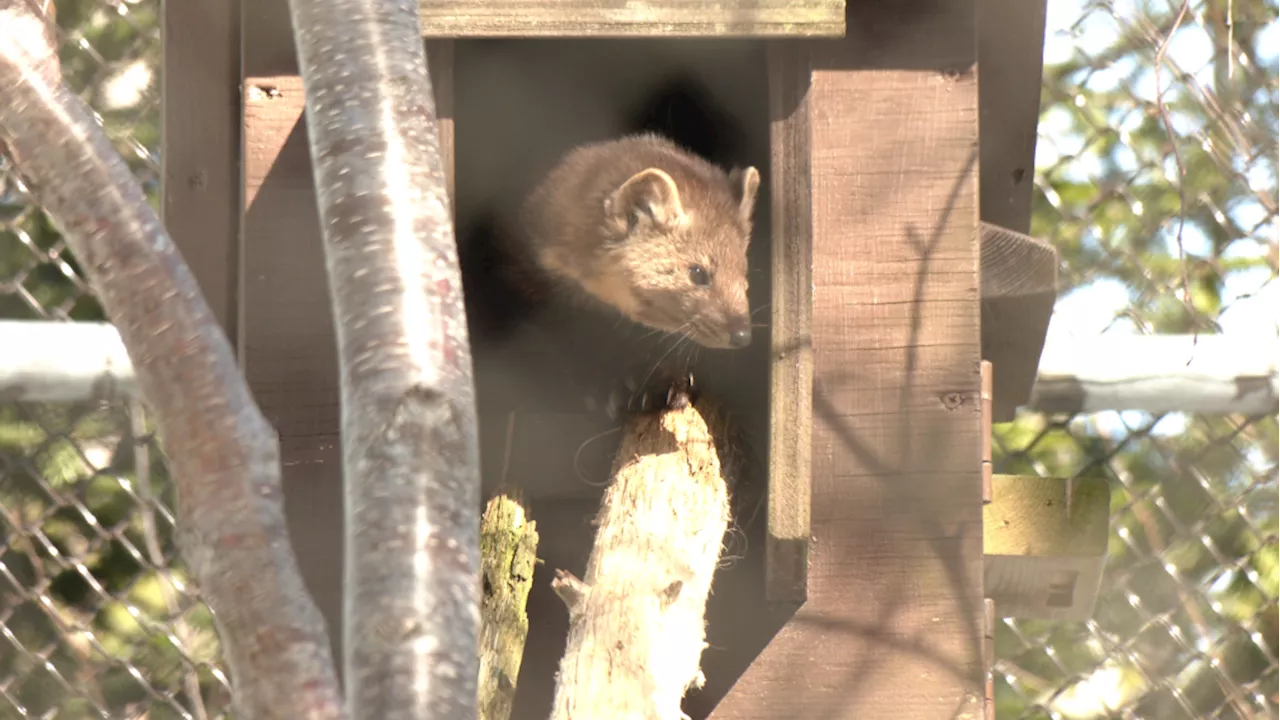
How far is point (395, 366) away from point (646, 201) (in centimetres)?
220

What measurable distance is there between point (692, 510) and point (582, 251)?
41.3 inches

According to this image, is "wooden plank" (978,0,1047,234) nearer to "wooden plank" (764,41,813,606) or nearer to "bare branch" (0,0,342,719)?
"wooden plank" (764,41,813,606)

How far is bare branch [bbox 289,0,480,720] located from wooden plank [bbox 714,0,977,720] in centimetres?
145

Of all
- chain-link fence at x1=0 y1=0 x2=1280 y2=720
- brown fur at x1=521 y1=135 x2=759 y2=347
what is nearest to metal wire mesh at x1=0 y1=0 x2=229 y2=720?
chain-link fence at x1=0 y1=0 x2=1280 y2=720

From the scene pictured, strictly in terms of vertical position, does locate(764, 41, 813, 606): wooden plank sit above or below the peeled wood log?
above

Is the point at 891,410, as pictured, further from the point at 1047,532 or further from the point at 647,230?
the point at 647,230

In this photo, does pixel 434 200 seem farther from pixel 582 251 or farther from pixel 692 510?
pixel 582 251

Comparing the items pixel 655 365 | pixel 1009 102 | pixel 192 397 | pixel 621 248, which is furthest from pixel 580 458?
pixel 192 397

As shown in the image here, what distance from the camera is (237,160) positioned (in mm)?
2723

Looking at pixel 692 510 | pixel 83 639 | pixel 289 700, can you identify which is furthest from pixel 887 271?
pixel 83 639

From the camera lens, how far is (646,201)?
3.15m

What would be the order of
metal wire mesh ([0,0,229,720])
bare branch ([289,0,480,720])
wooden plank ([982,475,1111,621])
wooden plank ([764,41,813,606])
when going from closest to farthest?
bare branch ([289,0,480,720]) → wooden plank ([764,41,813,606]) → wooden plank ([982,475,1111,621]) → metal wire mesh ([0,0,229,720])

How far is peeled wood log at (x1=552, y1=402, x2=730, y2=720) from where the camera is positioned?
1.90 m

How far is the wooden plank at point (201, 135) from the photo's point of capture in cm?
269
